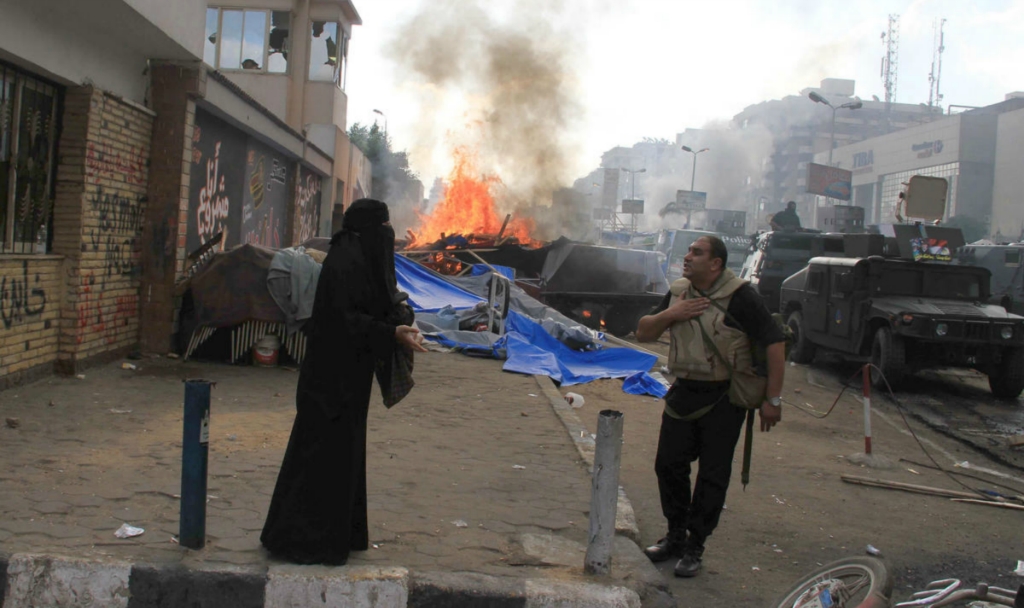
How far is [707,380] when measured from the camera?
4004mm

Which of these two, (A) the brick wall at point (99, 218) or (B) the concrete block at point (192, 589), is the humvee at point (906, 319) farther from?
(B) the concrete block at point (192, 589)

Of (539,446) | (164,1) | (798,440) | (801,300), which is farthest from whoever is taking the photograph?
(801,300)

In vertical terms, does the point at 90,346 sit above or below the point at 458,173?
below

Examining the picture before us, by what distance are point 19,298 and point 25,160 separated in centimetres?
113

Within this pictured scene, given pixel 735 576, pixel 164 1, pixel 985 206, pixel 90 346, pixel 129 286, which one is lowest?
pixel 735 576

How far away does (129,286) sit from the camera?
8.21 metres

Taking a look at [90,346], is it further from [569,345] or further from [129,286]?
[569,345]

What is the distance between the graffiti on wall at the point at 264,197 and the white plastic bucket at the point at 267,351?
401cm

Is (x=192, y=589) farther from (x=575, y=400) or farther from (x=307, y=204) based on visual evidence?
(x=307, y=204)

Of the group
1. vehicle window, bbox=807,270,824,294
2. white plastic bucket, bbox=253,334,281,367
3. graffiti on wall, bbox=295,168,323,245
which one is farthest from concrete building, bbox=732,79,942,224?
white plastic bucket, bbox=253,334,281,367

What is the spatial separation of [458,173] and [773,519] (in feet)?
70.7

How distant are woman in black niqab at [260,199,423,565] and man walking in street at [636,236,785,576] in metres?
1.45

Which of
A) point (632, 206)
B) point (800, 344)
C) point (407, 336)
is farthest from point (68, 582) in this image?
point (632, 206)

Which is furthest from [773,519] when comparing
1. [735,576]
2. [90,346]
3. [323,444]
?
[90,346]
